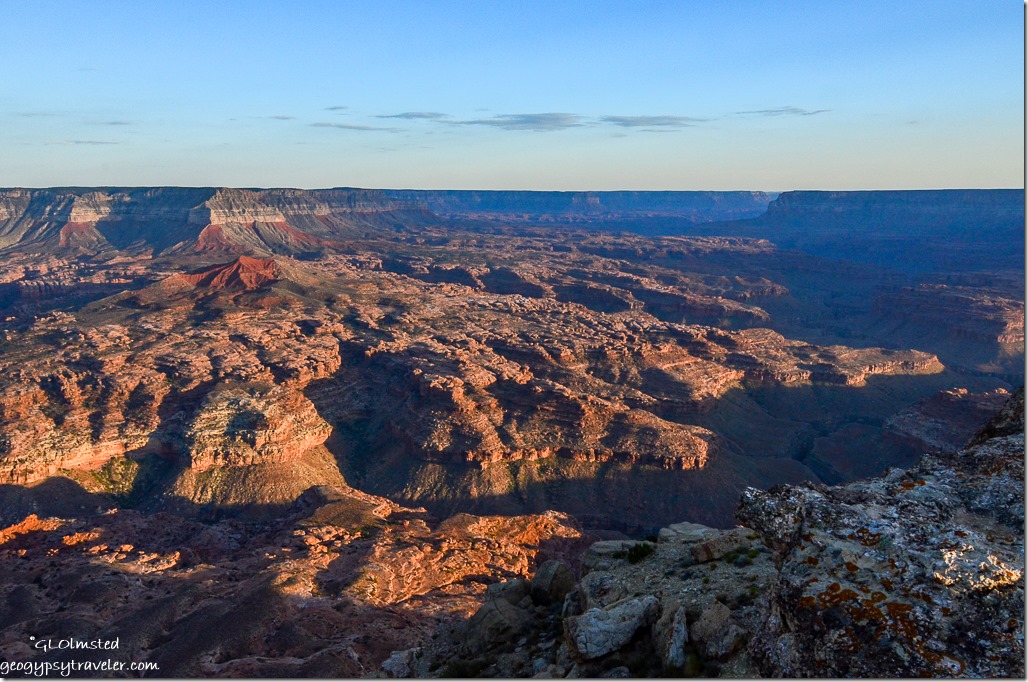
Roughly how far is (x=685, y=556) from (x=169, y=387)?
313ft

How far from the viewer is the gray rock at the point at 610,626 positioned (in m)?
21.3

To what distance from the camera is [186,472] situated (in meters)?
86.6

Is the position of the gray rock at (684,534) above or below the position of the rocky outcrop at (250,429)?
above

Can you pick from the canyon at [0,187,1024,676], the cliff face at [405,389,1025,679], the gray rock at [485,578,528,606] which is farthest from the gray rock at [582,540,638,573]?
the gray rock at [485,578,528,606]

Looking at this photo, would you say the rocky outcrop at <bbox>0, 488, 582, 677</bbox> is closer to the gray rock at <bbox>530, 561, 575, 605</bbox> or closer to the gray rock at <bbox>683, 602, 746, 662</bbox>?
the gray rock at <bbox>530, 561, 575, 605</bbox>

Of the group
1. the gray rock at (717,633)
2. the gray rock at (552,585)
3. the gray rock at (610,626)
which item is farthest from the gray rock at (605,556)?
the gray rock at (717,633)

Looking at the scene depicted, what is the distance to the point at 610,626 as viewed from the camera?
70.9ft

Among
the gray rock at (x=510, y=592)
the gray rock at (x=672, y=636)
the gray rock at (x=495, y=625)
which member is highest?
the gray rock at (x=672, y=636)

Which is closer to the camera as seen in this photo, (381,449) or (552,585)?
(552,585)

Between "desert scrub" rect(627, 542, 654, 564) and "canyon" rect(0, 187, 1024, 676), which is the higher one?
"desert scrub" rect(627, 542, 654, 564)

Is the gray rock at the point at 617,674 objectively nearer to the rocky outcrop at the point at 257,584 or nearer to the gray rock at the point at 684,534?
the gray rock at the point at 684,534

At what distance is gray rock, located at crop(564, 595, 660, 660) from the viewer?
21344 mm

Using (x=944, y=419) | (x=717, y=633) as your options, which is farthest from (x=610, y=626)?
(x=944, y=419)

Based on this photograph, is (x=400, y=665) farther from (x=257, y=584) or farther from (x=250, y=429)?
(x=250, y=429)
